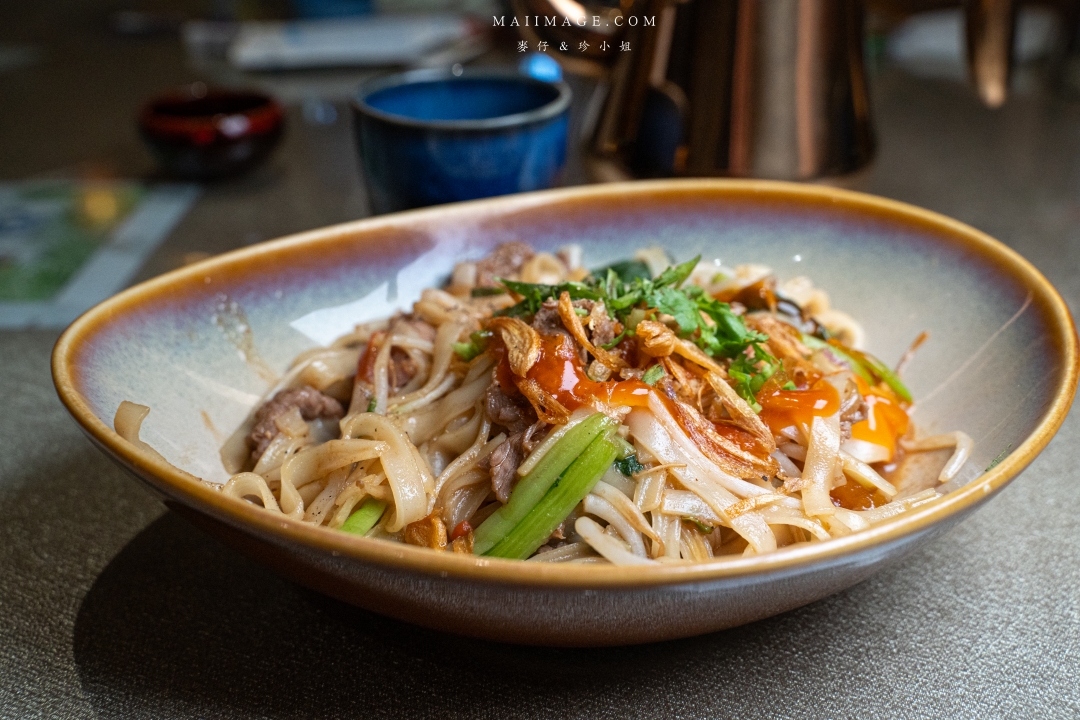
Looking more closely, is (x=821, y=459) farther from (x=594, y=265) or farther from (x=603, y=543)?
(x=594, y=265)

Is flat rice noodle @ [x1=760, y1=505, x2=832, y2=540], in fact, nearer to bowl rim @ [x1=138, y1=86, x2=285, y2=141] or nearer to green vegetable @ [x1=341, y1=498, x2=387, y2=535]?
green vegetable @ [x1=341, y1=498, x2=387, y2=535]

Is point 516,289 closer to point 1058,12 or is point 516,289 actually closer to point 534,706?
point 534,706

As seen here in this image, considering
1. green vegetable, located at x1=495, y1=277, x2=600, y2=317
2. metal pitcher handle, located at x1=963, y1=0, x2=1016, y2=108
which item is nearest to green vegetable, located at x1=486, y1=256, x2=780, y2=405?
green vegetable, located at x1=495, y1=277, x2=600, y2=317

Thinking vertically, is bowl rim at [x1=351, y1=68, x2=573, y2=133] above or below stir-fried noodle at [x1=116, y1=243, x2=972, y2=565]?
above

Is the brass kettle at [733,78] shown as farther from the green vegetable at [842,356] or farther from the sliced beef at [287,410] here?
the sliced beef at [287,410]

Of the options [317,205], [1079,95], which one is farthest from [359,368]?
[1079,95]

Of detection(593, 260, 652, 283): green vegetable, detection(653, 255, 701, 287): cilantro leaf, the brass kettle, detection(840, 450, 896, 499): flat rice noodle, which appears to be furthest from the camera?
the brass kettle

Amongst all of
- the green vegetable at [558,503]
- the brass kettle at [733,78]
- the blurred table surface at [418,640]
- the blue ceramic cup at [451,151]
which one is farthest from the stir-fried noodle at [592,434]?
the brass kettle at [733,78]

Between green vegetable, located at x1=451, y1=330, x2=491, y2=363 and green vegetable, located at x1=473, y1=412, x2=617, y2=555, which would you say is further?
green vegetable, located at x1=451, y1=330, x2=491, y2=363
